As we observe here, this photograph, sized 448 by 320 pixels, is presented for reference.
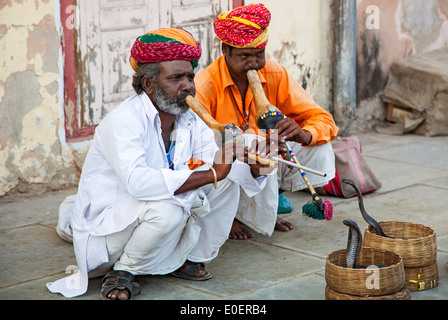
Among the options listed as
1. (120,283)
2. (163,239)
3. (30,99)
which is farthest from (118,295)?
(30,99)

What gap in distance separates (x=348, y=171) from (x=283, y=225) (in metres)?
0.79

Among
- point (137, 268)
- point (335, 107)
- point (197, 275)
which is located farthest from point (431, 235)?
point (335, 107)

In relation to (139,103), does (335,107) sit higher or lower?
lower

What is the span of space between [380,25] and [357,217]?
2996 mm

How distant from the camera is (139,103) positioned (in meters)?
3.21

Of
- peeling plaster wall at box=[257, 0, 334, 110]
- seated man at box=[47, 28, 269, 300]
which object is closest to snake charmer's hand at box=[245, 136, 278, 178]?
seated man at box=[47, 28, 269, 300]

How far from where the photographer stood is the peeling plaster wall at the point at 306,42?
602cm

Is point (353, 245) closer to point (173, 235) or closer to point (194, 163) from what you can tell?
point (173, 235)

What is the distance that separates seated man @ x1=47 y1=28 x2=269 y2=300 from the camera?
3.05m

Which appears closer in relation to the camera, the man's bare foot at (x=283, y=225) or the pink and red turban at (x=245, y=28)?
the pink and red turban at (x=245, y=28)

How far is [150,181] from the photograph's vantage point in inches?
119

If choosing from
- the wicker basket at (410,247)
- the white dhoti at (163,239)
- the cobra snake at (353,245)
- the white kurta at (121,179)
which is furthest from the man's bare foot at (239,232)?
the cobra snake at (353,245)

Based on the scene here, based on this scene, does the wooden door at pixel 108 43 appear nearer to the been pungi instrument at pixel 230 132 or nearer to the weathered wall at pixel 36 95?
the weathered wall at pixel 36 95

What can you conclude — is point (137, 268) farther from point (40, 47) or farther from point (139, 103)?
point (40, 47)
